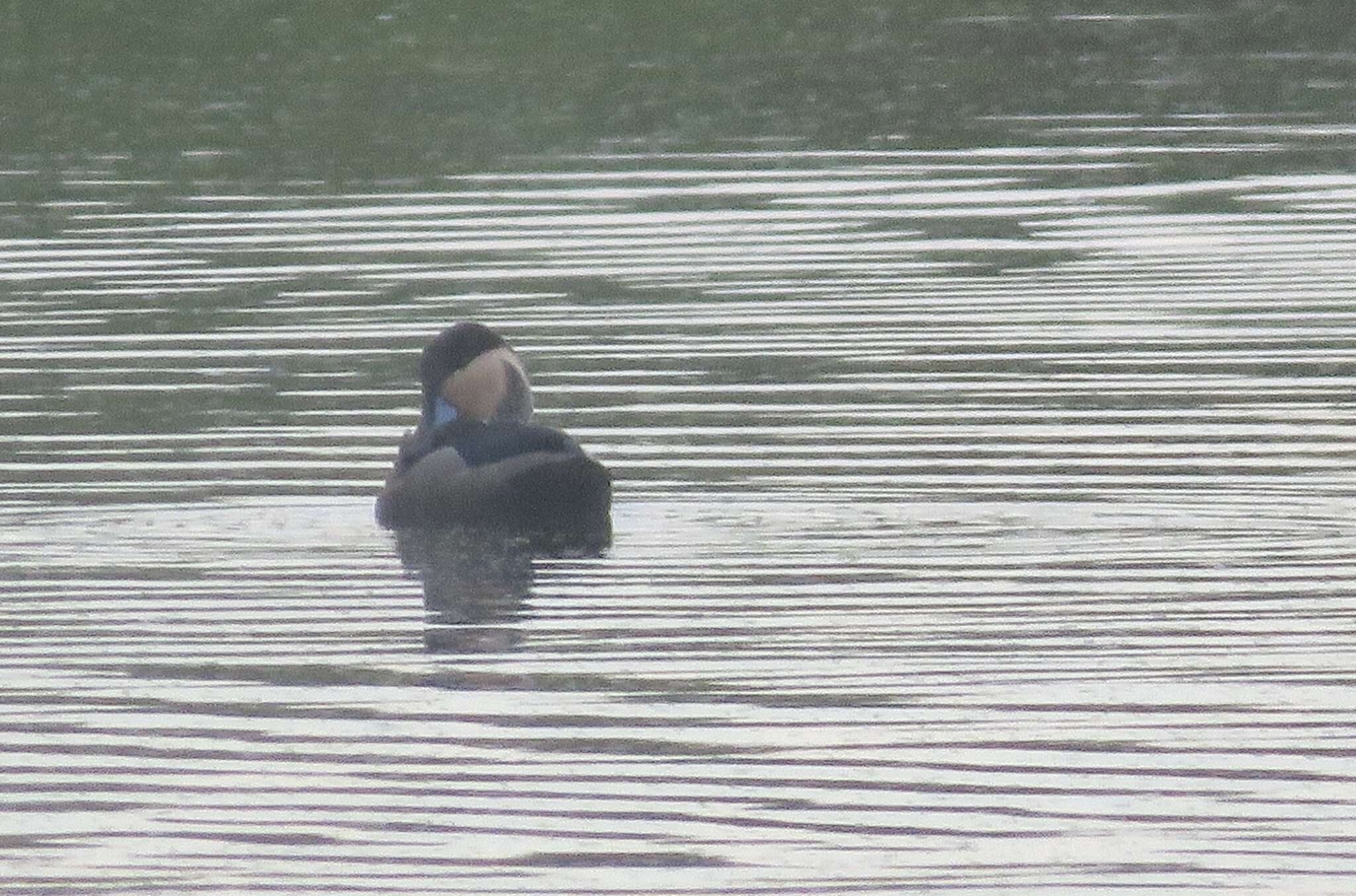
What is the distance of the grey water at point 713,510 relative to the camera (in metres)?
9.32

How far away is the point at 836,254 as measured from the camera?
2077cm

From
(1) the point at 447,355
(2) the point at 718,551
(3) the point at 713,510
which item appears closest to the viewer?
(2) the point at 718,551

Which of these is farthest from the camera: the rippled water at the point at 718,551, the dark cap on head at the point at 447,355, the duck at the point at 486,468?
the dark cap on head at the point at 447,355

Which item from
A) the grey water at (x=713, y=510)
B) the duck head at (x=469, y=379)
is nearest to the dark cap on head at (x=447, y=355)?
the duck head at (x=469, y=379)

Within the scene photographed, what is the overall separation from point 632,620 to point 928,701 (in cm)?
173

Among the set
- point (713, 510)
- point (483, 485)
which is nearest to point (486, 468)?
point (483, 485)

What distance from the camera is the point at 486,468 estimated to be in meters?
14.3

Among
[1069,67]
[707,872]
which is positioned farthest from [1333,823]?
[1069,67]

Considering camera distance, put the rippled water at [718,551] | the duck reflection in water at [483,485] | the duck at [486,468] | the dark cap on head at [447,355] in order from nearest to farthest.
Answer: the rippled water at [718,551], the duck reflection in water at [483,485], the duck at [486,468], the dark cap on head at [447,355]

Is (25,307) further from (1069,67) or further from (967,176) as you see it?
(1069,67)

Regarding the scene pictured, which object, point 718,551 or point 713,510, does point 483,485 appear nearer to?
point 713,510

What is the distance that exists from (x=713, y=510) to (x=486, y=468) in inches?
35.2

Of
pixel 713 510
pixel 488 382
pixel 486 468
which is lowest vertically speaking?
pixel 713 510

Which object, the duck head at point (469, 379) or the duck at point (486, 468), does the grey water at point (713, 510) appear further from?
the duck head at point (469, 379)
